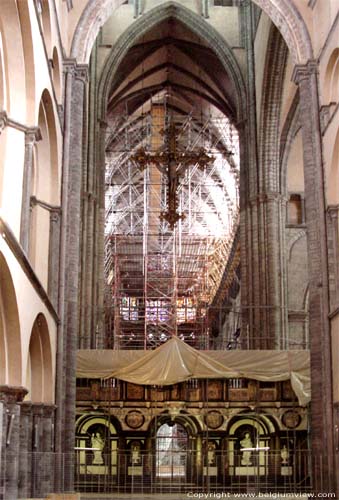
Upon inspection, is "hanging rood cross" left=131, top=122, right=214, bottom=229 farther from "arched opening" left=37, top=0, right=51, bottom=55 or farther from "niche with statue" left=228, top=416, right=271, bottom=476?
"arched opening" left=37, top=0, right=51, bottom=55

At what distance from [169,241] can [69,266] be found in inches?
870

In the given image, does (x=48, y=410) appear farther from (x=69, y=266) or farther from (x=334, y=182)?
(x=334, y=182)

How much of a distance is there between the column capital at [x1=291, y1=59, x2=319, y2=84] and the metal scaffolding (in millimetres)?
14646

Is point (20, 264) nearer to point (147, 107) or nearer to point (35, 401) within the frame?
point (35, 401)

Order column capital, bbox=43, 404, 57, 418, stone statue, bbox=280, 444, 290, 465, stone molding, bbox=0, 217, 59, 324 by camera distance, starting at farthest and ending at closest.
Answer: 1. stone statue, bbox=280, 444, 290, 465
2. column capital, bbox=43, 404, 57, 418
3. stone molding, bbox=0, 217, 59, 324

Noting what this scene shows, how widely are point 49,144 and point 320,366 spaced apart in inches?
265

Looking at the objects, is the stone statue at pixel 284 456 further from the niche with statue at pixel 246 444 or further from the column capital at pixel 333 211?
the column capital at pixel 333 211

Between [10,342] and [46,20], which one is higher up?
[46,20]

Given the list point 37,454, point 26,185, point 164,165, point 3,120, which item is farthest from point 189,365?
point 3,120

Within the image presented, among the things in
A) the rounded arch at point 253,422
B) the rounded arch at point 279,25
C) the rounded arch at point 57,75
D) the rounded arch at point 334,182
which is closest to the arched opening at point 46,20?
the rounded arch at point 57,75

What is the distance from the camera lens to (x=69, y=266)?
16.7 m

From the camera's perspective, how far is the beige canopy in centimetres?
2088

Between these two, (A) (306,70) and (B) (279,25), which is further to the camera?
(B) (279,25)

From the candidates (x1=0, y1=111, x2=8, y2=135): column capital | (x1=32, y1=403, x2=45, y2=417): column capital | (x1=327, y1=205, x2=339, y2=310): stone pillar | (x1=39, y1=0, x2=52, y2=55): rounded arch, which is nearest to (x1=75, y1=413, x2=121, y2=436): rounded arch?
(x1=32, y1=403, x2=45, y2=417): column capital
